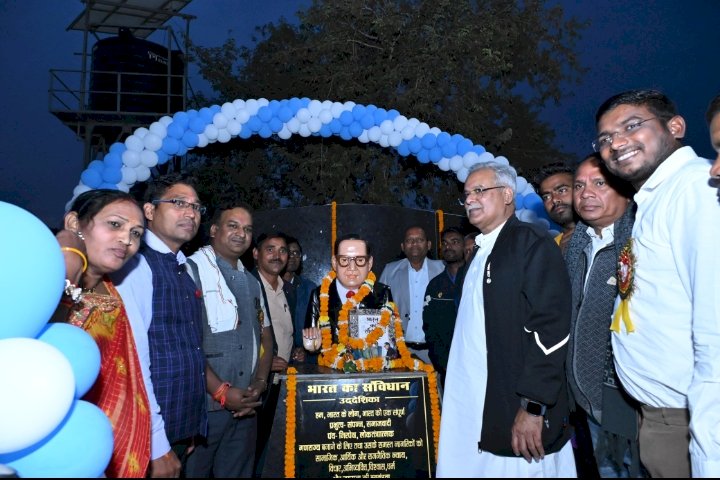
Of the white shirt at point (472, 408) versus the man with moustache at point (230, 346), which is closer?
the white shirt at point (472, 408)

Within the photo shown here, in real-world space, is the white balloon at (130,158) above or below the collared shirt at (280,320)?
above

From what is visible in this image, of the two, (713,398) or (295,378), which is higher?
(713,398)

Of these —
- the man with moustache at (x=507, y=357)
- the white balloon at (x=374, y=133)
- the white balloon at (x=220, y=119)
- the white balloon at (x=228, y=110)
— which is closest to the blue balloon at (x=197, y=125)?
the white balloon at (x=220, y=119)

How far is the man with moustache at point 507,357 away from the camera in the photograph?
3.00m

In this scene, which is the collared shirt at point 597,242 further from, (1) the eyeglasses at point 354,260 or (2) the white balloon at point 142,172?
(2) the white balloon at point 142,172

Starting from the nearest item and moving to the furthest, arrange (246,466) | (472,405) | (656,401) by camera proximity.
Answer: (656,401) → (472,405) → (246,466)

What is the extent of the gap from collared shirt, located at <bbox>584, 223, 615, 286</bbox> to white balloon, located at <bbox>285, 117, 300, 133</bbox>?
15.5 feet

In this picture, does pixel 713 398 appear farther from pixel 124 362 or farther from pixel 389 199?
pixel 389 199

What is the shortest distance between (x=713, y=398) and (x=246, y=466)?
3.62 meters

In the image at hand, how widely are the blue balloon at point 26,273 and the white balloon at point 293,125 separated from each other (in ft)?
18.2

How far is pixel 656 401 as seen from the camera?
8.21ft

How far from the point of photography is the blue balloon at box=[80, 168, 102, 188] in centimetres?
641

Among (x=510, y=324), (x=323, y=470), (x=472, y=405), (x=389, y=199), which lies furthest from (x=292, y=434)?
(x=389, y=199)

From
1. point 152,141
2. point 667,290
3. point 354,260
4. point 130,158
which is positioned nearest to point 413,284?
point 354,260
